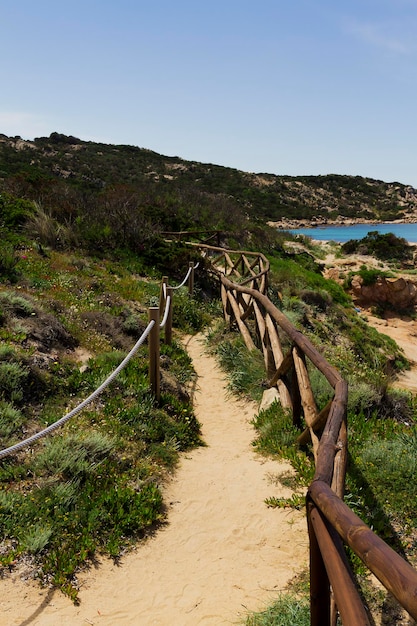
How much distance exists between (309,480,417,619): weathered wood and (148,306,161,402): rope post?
3927mm

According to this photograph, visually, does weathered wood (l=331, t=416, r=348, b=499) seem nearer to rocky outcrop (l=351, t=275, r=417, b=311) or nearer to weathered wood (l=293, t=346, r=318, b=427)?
weathered wood (l=293, t=346, r=318, b=427)

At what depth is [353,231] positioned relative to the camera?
2373 inches

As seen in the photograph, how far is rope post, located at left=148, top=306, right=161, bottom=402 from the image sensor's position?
607cm

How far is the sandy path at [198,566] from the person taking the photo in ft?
10.5

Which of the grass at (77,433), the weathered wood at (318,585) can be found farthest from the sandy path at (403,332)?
the weathered wood at (318,585)

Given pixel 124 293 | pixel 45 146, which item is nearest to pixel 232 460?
pixel 124 293

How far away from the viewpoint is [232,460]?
552cm

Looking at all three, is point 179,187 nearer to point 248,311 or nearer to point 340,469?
point 248,311

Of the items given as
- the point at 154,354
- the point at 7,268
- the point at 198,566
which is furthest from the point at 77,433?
the point at 7,268

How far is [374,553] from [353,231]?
62.5m

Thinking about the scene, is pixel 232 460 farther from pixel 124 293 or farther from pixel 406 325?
pixel 406 325

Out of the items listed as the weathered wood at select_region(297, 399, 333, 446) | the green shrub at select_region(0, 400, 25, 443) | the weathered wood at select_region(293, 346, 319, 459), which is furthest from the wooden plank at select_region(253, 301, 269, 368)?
the green shrub at select_region(0, 400, 25, 443)

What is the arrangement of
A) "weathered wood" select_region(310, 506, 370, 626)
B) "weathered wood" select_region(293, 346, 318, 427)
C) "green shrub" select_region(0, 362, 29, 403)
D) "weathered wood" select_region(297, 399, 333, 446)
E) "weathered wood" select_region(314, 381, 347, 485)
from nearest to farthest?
"weathered wood" select_region(310, 506, 370, 626) < "weathered wood" select_region(314, 381, 347, 485) < "weathered wood" select_region(297, 399, 333, 446) < "weathered wood" select_region(293, 346, 318, 427) < "green shrub" select_region(0, 362, 29, 403)

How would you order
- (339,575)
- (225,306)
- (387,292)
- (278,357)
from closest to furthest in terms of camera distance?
(339,575)
(278,357)
(225,306)
(387,292)
